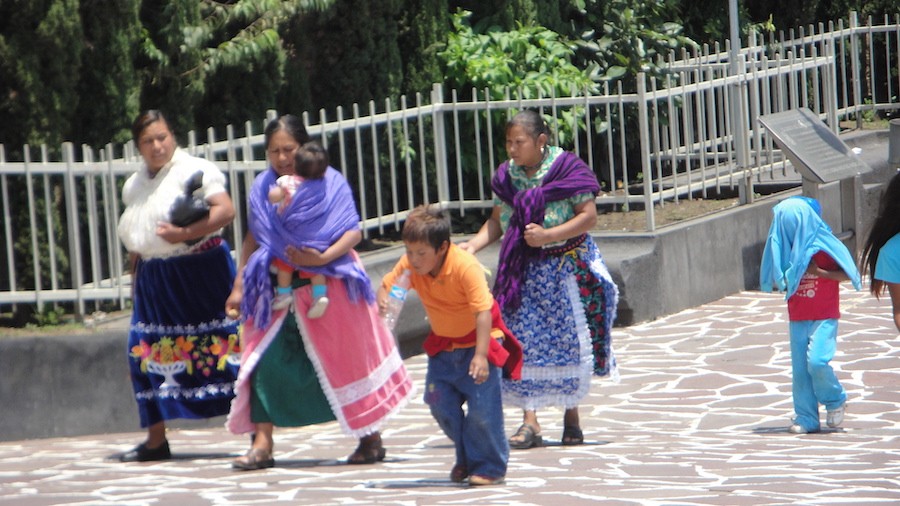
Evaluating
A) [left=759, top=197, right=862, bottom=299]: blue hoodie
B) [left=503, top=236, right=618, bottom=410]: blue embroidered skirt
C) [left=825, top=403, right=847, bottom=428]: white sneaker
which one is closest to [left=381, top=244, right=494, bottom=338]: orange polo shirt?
[left=503, top=236, right=618, bottom=410]: blue embroidered skirt

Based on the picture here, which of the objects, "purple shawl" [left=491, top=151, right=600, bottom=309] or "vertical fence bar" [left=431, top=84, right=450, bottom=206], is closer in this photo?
"purple shawl" [left=491, top=151, right=600, bottom=309]

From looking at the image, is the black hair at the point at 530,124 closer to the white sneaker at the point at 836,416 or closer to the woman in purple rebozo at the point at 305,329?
the woman in purple rebozo at the point at 305,329

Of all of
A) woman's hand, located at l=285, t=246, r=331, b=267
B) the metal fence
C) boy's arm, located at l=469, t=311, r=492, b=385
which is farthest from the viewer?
the metal fence

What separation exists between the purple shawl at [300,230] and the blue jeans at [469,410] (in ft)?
2.29

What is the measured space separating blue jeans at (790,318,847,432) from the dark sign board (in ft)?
11.5

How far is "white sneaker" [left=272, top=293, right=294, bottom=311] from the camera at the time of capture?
22.1 ft

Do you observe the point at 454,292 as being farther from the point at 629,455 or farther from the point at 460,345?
the point at 629,455

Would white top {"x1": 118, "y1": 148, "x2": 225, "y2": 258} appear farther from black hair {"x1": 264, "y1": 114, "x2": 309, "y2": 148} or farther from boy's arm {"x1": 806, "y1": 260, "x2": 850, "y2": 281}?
boy's arm {"x1": 806, "y1": 260, "x2": 850, "y2": 281}

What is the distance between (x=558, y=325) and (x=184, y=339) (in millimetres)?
1755

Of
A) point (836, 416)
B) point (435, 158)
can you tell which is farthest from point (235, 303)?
point (435, 158)

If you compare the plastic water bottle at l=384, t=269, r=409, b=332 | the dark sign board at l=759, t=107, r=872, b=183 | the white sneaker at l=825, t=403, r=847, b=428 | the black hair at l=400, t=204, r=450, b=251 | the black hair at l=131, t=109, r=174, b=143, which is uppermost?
the black hair at l=131, t=109, r=174, b=143

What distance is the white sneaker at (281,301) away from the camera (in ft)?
22.1

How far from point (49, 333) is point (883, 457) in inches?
165

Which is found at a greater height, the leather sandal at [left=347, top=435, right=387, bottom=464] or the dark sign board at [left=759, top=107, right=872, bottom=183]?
the dark sign board at [left=759, top=107, right=872, bottom=183]
